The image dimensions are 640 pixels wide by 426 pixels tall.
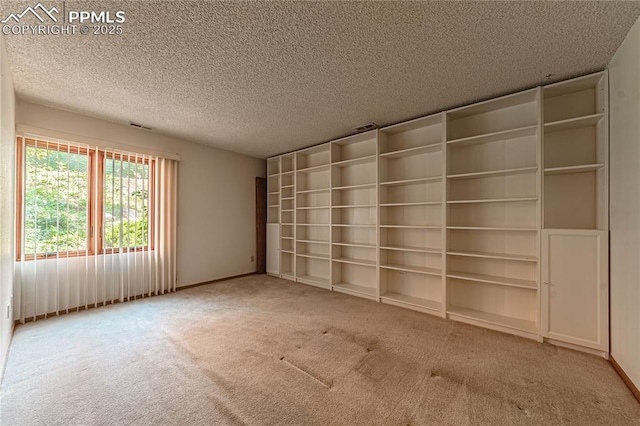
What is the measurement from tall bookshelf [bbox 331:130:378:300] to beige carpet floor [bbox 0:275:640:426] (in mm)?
1052

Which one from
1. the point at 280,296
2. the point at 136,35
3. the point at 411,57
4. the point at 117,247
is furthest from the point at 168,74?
the point at 280,296

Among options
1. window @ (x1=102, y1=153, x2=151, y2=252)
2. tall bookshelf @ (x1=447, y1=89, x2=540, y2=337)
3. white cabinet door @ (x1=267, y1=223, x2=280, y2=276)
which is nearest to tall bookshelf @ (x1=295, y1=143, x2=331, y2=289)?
white cabinet door @ (x1=267, y1=223, x2=280, y2=276)

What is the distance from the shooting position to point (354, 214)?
420 centimetres

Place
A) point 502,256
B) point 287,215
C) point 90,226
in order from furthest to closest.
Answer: point 287,215
point 90,226
point 502,256

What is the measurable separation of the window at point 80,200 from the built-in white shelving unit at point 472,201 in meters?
2.65

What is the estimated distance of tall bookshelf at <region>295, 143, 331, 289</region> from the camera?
4551 millimetres

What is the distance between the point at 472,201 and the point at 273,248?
374 cm

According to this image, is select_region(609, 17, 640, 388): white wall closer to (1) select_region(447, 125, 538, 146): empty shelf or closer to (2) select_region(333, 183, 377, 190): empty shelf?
(1) select_region(447, 125, 538, 146): empty shelf

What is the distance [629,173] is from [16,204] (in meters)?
5.55

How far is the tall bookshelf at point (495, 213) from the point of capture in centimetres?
263

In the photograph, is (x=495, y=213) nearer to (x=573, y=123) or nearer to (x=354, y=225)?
(x=573, y=123)

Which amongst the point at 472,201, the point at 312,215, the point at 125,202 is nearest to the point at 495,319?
the point at 472,201

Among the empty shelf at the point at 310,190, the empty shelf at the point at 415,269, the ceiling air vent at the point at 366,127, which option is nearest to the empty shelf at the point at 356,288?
the empty shelf at the point at 415,269

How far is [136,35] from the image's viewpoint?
70.0 inches
